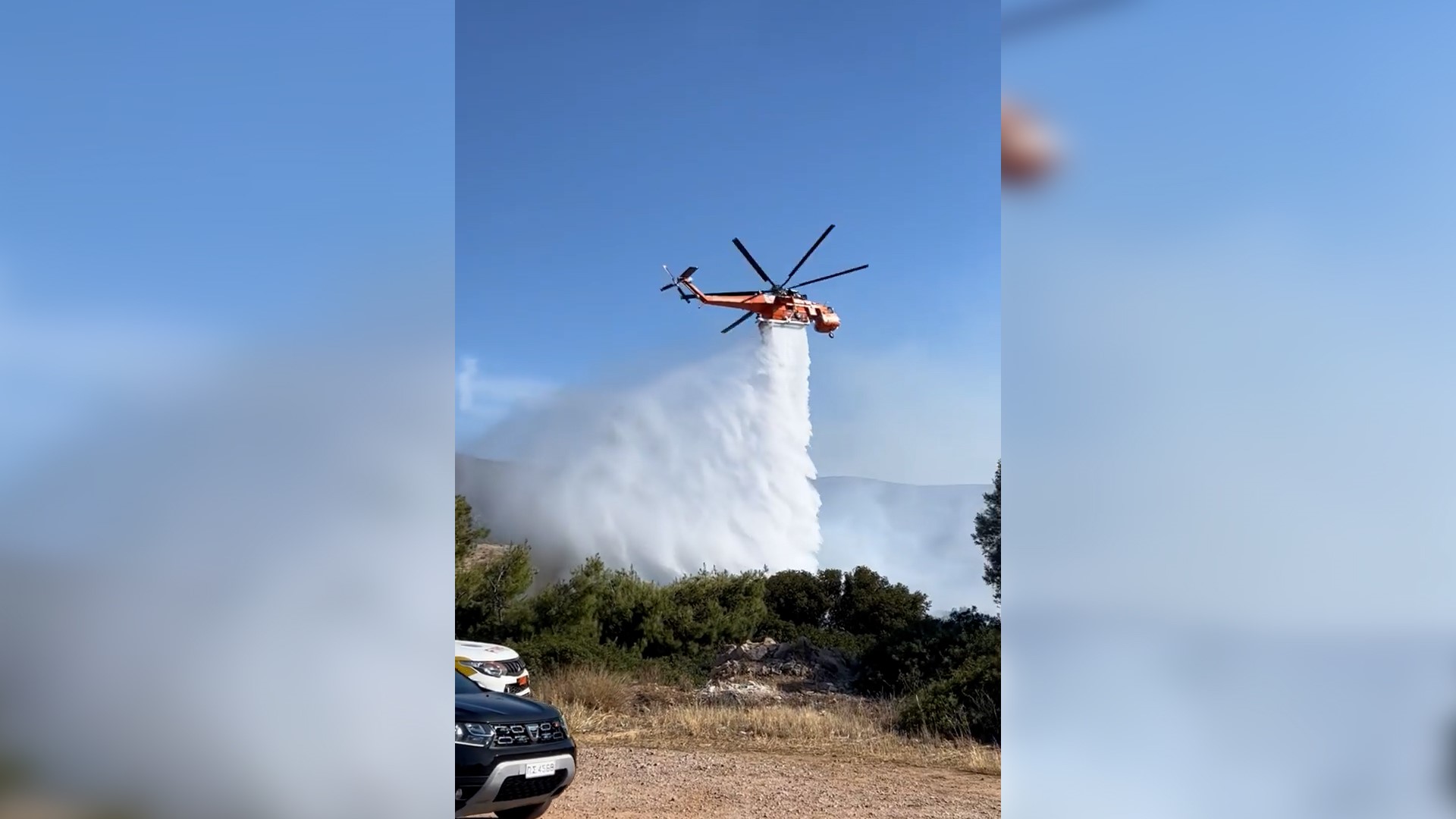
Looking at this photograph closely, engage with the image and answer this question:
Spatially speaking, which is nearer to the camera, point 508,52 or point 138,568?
point 138,568

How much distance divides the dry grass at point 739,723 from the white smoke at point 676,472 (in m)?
1.18

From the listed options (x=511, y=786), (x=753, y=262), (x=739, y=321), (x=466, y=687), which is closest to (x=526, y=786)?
(x=511, y=786)

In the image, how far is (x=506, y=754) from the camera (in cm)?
395

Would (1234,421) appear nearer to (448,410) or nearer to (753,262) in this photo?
(448,410)

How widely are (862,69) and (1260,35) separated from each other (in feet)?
17.2

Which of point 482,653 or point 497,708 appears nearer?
point 497,708

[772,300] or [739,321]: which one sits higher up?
[772,300]

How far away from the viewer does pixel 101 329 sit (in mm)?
2373

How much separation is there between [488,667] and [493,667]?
2.2 inches

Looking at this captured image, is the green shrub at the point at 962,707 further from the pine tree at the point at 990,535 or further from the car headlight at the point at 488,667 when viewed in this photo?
the car headlight at the point at 488,667

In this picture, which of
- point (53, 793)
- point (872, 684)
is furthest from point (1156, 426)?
point (872, 684)

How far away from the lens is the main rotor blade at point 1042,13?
85.2 inches

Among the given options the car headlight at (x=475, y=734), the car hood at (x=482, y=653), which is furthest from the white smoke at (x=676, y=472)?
the car headlight at (x=475, y=734)

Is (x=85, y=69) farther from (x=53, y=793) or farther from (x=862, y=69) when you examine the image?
(x=862, y=69)
